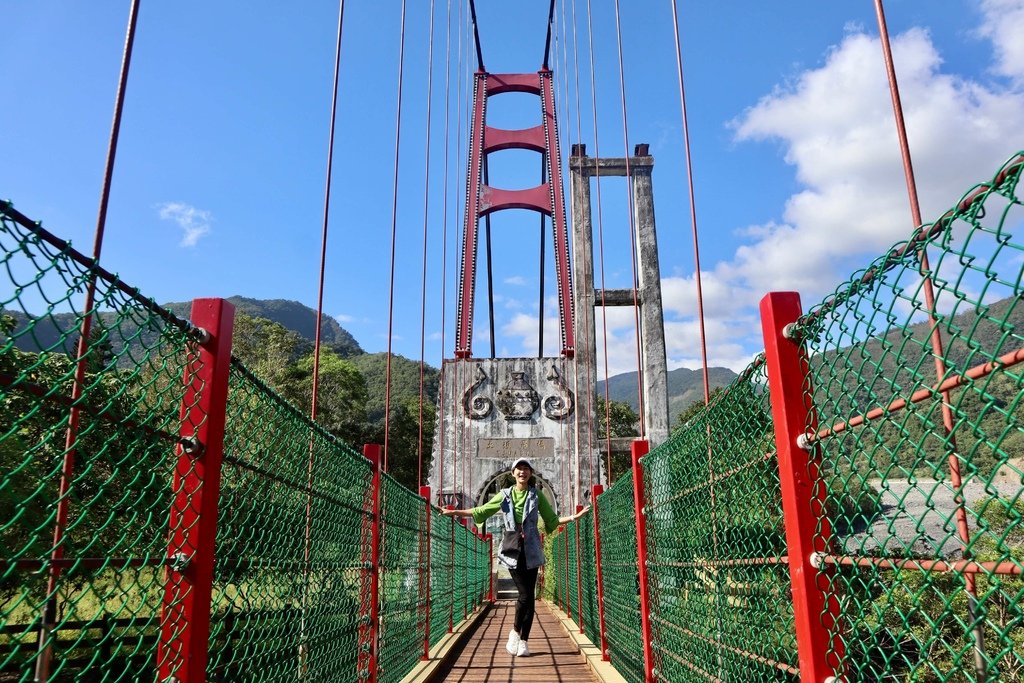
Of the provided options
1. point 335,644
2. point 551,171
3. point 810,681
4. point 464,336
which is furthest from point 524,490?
point 551,171

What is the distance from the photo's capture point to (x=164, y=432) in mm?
1057

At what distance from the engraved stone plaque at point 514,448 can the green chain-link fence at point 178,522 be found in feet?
28.7

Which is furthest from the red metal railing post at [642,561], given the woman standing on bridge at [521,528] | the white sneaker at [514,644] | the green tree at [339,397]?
the green tree at [339,397]

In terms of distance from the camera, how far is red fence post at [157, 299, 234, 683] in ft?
3.46

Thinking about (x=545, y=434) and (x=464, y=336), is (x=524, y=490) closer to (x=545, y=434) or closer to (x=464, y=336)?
(x=545, y=434)

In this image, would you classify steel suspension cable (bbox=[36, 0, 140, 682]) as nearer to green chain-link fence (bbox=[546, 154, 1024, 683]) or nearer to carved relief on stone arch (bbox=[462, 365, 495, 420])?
green chain-link fence (bbox=[546, 154, 1024, 683])

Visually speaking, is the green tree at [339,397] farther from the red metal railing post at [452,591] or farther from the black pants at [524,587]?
the black pants at [524,587]

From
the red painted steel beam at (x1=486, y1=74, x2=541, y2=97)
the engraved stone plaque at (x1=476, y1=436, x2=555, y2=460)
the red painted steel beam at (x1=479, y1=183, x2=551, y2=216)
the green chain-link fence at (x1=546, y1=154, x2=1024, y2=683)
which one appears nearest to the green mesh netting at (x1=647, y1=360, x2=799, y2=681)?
the green chain-link fence at (x1=546, y1=154, x2=1024, y2=683)

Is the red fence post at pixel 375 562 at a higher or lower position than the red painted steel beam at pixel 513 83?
lower

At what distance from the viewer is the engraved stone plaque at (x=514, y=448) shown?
11.8 metres

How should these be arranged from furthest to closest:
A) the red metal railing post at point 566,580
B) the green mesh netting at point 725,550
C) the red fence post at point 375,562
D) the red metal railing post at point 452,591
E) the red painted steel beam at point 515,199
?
the red painted steel beam at point 515,199, the red metal railing post at point 566,580, the red metal railing post at point 452,591, the red fence post at point 375,562, the green mesh netting at point 725,550

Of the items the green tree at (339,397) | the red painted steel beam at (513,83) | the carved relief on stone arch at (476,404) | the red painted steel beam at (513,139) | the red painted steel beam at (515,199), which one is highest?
the red painted steel beam at (513,83)

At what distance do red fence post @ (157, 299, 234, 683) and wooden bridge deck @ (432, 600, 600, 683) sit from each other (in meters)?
2.18

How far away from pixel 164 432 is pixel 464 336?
1190cm
